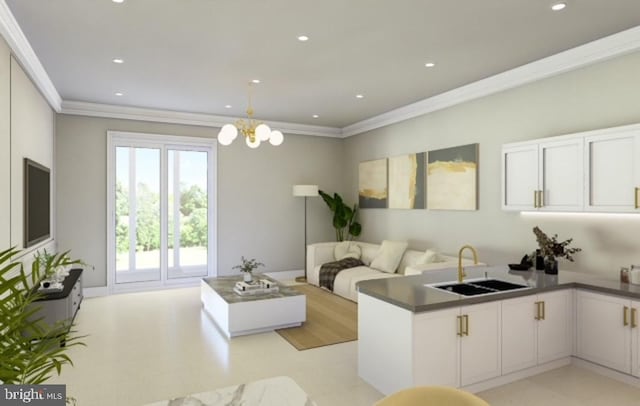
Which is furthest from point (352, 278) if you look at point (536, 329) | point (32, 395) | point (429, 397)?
point (32, 395)

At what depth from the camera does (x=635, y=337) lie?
3098 mm

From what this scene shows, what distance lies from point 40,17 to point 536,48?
4.38 metres

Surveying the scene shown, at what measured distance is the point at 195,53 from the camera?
4.03m

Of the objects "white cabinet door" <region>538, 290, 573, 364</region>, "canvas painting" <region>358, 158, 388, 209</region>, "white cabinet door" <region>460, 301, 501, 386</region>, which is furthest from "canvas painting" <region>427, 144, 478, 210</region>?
"white cabinet door" <region>460, 301, 501, 386</region>

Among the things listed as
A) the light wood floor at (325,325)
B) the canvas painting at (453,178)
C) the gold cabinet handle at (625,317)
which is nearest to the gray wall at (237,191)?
the light wood floor at (325,325)

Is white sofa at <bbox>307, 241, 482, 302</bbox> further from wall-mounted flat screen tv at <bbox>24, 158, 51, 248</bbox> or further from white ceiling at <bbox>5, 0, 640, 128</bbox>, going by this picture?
wall-mounted flat screen tv at <bbox>24, 158, 51, 248</bbox>

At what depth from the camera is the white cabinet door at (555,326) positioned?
10.8ft

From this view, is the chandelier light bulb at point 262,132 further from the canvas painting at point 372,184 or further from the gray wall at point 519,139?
the canvas painting at point 372,184

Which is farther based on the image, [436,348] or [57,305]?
[57,305]

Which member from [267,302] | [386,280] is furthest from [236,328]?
[386,280]

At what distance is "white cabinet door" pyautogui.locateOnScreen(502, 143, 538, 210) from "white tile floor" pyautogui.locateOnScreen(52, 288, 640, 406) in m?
1.66

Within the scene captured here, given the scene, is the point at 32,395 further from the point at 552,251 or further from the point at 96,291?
→ the point at 96,291

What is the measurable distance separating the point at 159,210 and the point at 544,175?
5.61 meters

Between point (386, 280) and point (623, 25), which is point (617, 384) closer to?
point (386, 280)
